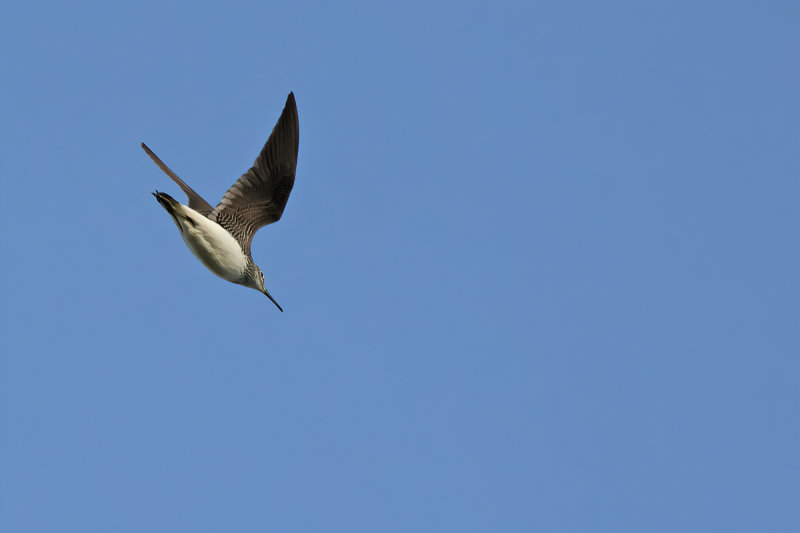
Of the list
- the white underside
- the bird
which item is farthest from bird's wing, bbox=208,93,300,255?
the white underside

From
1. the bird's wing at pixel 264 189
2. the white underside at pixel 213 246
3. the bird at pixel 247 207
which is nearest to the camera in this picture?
the white underside at pixel 213 246

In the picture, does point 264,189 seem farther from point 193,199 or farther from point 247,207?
point 193,199

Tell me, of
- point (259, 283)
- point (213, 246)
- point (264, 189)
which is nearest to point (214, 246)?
point (213, 246)

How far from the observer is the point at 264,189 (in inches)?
546

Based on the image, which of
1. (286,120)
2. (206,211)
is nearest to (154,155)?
(206,211)

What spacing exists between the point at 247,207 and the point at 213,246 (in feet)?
5.63

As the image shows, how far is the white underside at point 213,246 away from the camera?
11.9m

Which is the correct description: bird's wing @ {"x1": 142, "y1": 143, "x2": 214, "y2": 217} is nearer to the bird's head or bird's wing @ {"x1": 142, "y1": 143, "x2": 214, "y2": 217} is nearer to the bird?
the bird

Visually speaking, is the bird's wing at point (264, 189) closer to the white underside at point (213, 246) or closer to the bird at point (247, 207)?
the bird at point (247, 207)

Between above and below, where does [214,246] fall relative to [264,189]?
below

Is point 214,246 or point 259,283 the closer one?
point 214,246

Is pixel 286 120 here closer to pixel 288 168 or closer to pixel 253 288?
pixel 288 168

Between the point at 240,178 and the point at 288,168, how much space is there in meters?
0.74

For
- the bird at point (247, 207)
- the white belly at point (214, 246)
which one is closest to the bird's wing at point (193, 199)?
the bird at point (247, 207)
